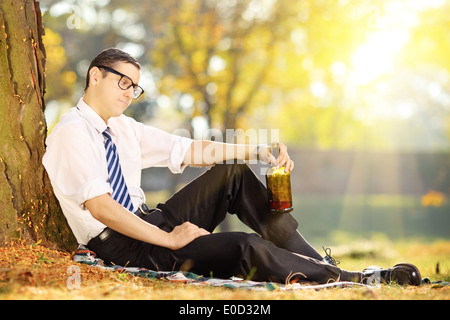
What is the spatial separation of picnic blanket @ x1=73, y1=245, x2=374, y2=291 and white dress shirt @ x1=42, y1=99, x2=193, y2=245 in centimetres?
17

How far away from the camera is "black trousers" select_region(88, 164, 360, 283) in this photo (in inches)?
139

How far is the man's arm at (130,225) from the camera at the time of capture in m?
3.47

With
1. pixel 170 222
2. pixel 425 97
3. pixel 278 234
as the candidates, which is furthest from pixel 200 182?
pixel 425 97

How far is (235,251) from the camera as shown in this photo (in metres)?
3.52

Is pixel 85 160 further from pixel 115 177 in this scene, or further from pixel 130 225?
pixel 130 225

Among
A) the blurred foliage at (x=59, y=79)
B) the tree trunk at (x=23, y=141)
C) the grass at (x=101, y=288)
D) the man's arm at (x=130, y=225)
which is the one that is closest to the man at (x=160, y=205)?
the man's arm at (x=130, y=225)

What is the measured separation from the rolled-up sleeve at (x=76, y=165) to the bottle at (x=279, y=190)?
51.2 inches

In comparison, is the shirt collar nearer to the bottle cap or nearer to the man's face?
the man's face

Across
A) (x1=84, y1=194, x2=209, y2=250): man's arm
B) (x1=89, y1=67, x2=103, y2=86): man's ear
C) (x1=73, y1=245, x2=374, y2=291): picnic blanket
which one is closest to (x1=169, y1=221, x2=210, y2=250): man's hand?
(x1=84, y1=194, x2=209, y2=250): man's arm

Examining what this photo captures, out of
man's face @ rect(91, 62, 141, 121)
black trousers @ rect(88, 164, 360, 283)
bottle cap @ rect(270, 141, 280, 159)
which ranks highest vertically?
man's face @ rect(91, 62, 141, 121)

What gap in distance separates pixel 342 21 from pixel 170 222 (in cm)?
869

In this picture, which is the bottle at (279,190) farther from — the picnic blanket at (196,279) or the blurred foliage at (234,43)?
the blurred foliage at (234,43)
